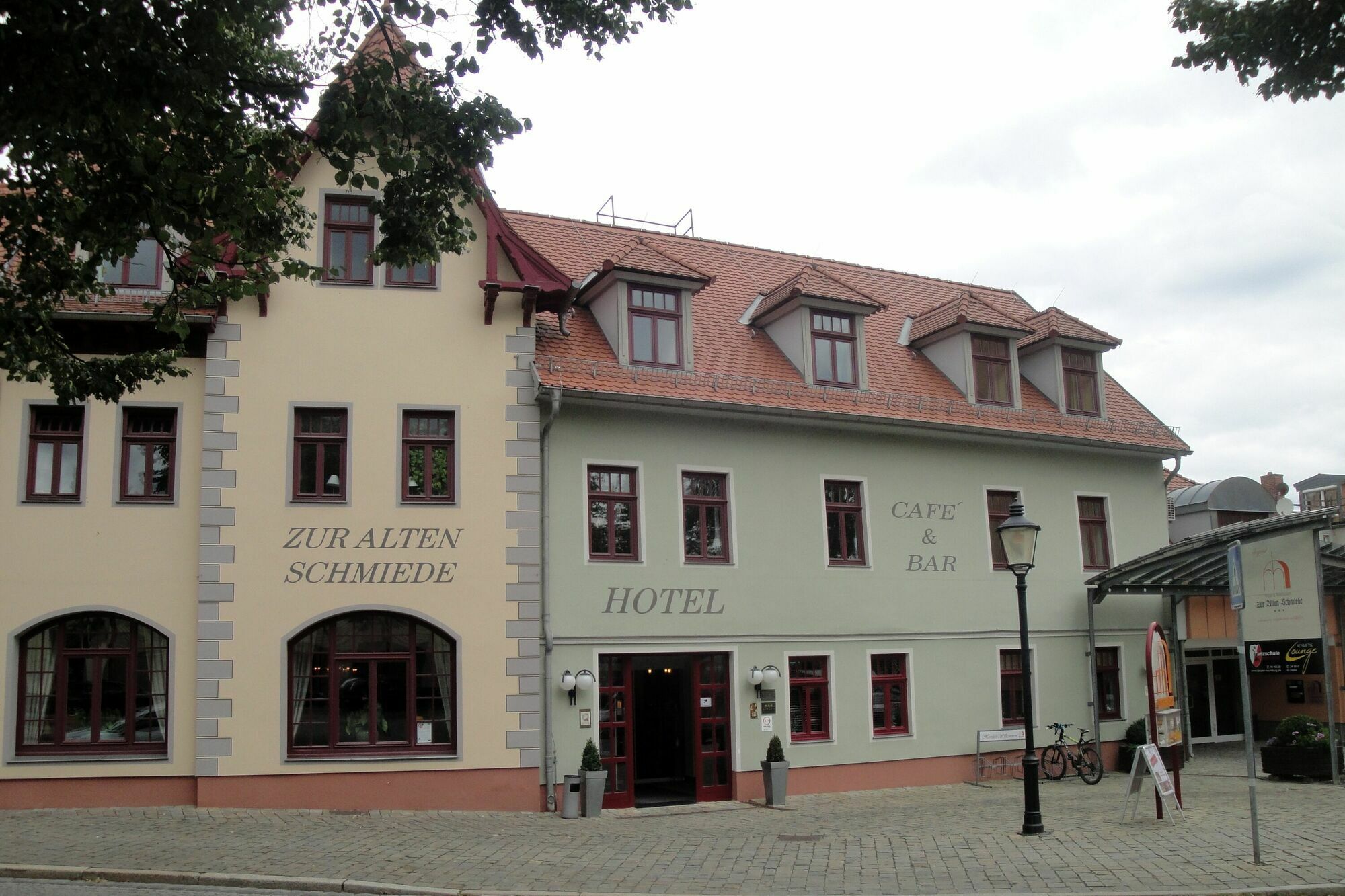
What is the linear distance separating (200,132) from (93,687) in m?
9.21

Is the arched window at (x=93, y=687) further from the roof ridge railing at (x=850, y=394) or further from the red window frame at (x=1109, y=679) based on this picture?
the red window frame at (x=1109, y=679)

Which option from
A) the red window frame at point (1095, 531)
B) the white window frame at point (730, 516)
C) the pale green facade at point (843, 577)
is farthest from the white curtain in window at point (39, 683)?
the red window frame at point (1095, 531)

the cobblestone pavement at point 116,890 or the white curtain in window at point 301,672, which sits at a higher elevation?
the white curtain in window at point 301,672

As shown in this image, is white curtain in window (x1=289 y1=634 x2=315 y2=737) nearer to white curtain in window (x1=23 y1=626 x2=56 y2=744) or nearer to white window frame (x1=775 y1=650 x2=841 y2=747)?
white curtain in window (x1=23 y1=626 x2=56 y2=744)

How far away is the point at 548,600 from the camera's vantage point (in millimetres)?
17469

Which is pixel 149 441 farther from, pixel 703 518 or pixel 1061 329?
pixel 1061 329

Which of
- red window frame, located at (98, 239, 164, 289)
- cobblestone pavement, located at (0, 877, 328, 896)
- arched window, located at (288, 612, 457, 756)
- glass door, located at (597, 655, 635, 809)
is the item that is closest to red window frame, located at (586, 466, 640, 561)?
glass door, located at (597, 655, 635, 809)

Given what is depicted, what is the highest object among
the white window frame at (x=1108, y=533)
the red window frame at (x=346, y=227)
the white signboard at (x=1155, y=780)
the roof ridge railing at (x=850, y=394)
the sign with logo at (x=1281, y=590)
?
the red window frame at (x=346, y=227)

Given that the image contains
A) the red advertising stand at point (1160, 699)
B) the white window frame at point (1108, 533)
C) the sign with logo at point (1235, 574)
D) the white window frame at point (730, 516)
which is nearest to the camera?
the sign with logo at point (1235, 574)

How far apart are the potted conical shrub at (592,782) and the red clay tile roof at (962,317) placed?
11462mm

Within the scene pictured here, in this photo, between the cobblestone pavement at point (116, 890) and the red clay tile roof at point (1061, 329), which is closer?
the cobblestone pavement at point (116, 890)

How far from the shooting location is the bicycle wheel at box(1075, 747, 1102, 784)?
69.0 ft

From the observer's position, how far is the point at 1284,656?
73.3ft

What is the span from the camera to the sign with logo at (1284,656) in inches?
857
